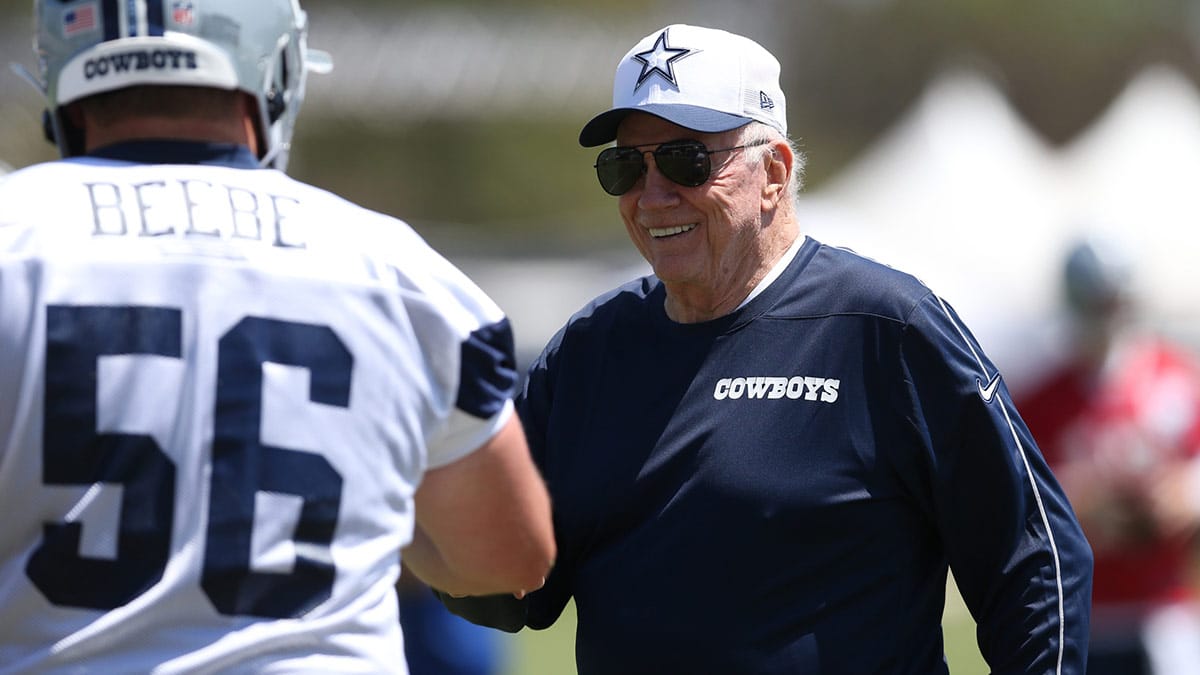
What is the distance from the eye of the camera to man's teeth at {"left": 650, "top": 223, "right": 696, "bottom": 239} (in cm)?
373

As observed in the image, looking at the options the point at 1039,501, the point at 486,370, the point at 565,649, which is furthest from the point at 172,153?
the point at 565,649

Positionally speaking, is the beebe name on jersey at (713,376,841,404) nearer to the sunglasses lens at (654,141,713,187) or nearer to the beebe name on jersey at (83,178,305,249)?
the sunglasses lens at (654,141,713,187)

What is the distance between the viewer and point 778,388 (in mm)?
3496

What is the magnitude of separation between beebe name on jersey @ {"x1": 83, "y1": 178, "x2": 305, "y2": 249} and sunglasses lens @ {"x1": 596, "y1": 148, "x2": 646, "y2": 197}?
1.44 metres

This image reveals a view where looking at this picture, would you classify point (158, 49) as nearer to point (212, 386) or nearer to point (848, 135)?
point (212, 386)

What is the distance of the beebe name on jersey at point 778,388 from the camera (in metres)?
3.45

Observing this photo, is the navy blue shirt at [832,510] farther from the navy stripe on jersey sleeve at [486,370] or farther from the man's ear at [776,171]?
the navy stripe on jersey sleeve at [486,370]

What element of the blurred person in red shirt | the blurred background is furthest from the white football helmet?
the blurred background

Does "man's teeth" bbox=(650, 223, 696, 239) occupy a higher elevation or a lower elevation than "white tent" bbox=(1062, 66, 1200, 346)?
higher

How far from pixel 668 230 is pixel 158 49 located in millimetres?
1581

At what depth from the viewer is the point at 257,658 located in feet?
7.40

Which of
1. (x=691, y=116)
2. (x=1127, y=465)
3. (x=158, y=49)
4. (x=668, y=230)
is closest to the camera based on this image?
(x=158, y=49)

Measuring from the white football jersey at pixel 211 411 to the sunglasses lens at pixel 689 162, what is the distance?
1317mm

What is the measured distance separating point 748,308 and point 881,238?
14716 millimetres
